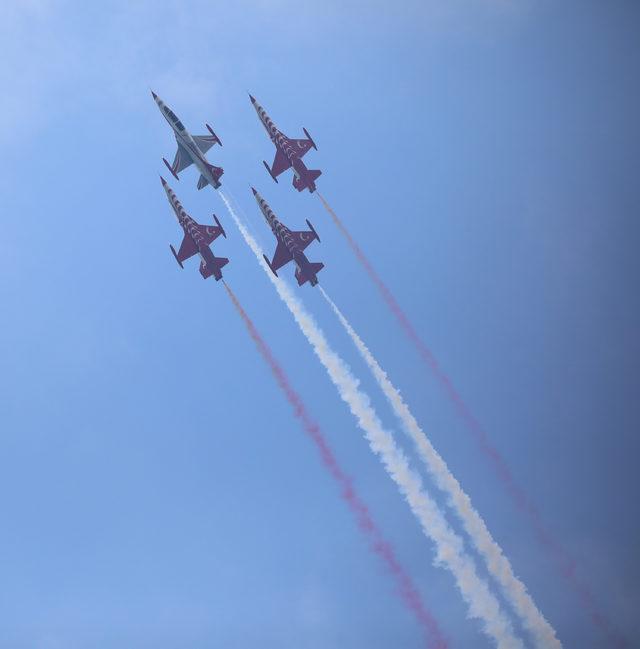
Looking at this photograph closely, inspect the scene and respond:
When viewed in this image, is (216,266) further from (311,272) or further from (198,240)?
(311,272)

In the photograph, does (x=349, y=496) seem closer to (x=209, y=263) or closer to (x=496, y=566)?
(x=496, y=566)

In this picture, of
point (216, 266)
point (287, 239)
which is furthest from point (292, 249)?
point (216, 266)

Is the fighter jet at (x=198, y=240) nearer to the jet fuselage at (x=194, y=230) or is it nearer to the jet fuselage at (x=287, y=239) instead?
the jet fuselage at (x=194, y=230)

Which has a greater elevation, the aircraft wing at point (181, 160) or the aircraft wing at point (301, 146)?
the aircraft wing at point (181, 160)

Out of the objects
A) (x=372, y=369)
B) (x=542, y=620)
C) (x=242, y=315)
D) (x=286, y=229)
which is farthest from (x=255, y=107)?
(x=542, y=620)

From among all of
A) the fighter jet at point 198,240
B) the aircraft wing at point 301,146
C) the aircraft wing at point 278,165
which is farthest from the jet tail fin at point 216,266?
the aircraft wing at point 301,146

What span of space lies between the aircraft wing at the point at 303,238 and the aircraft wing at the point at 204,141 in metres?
12.9

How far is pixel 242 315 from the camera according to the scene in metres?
108

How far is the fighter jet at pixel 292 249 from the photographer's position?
352ft

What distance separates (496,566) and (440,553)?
5.05 meters

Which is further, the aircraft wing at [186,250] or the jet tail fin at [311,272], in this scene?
the aircraft wing at [186,250]

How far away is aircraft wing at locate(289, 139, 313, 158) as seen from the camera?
Result: 115 meters

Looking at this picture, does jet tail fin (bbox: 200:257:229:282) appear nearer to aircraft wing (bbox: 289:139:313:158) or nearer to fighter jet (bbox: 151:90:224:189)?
fighter jet (bbox: 151:90:224:189)

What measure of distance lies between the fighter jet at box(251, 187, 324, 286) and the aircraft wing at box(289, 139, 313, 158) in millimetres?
7560
